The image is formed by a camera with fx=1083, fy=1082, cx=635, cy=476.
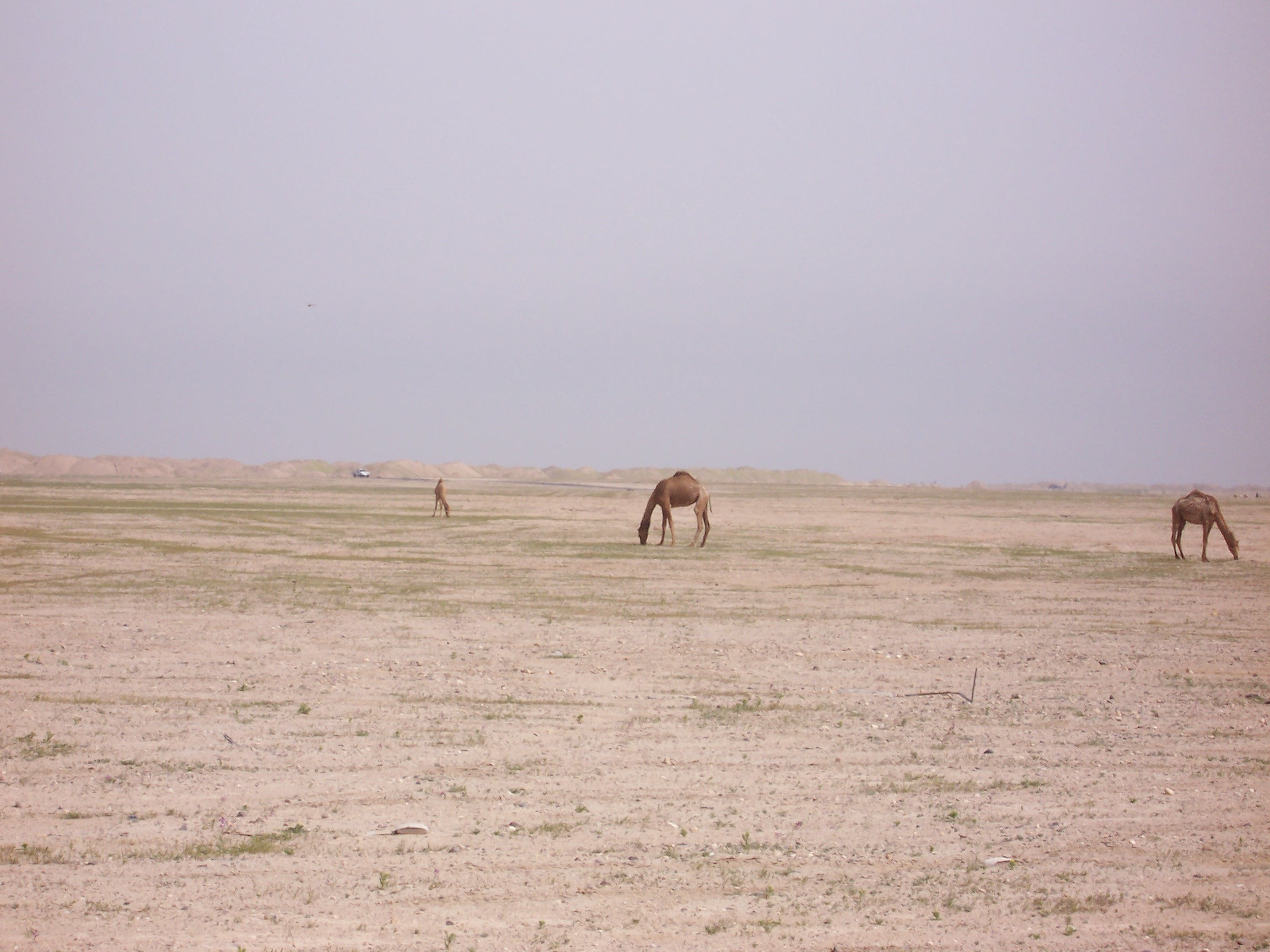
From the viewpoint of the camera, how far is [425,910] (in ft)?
20.3

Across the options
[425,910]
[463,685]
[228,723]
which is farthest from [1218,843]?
[228,723]

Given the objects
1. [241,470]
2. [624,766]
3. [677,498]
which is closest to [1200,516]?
[677,498]

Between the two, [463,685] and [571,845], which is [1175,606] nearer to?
[463,685]

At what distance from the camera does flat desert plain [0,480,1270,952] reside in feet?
20.4

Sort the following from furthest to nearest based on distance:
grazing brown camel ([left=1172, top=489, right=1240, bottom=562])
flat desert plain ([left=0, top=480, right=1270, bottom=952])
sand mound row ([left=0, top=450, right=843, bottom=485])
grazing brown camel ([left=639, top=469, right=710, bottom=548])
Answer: sand mound row ([left=0, top=450, right=843, bottom=485])
grazing brown camel ([left=639, top=469, right=710, bottom=548])
grazing brown camel ([left=1172, top=489, right=1240, bottom=562])
flat desert plain ([left=0, top=480, right=1270, bottom=952])

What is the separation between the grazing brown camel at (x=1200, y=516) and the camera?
29.6m

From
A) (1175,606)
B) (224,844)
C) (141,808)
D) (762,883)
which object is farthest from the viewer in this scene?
(1175,606)

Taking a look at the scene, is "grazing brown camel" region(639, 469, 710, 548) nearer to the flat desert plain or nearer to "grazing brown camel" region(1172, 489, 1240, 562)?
the flat desert plain

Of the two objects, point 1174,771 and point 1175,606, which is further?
point 1175,606

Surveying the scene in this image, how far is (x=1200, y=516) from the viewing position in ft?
97.5

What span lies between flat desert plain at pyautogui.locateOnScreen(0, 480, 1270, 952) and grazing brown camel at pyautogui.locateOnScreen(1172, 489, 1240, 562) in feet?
28.6

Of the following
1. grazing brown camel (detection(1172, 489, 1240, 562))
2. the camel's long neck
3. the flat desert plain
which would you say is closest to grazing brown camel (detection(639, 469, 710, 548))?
the flat desert plain

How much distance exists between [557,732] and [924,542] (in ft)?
94.7

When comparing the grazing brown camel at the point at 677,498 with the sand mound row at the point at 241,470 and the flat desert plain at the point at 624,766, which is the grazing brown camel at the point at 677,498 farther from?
the sand mound row at the point at 241,470
